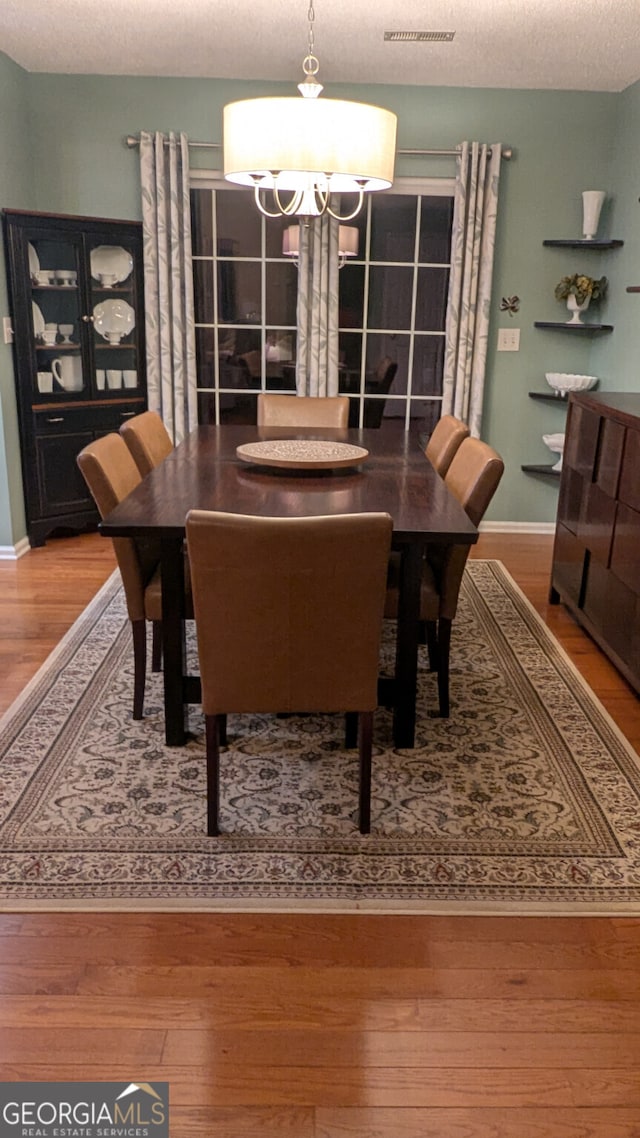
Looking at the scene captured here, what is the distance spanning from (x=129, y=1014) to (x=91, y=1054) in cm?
11

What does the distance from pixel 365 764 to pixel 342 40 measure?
A: 3.53 m

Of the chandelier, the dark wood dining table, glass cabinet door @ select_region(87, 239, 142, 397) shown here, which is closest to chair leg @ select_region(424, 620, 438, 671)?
the dark wood dining table

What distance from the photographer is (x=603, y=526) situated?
3.34 metres

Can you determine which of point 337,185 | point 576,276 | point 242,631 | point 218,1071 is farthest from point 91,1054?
point 576,276

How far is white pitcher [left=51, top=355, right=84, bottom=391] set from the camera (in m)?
4.77

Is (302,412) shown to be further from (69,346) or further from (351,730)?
(351,730)

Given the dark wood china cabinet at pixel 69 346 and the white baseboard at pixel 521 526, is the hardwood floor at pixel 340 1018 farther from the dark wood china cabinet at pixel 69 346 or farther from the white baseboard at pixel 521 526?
the white baseboard at pixel 521 526

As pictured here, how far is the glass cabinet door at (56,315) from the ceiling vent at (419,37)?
1933 millimetres

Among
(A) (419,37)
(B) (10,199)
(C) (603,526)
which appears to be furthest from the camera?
(B) (10,199)

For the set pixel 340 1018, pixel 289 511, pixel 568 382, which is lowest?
pixel 340 1018

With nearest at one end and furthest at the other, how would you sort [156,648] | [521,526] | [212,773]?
[212,773], [156,648], [521,526]

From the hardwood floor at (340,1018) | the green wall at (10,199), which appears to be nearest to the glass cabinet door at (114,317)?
the green wall at (10,199)

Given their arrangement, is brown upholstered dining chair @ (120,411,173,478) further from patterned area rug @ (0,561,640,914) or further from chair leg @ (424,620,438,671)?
chair leg @ (424,620,438,671)

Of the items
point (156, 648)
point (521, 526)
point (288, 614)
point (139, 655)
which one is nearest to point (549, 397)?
point (521, 526)
